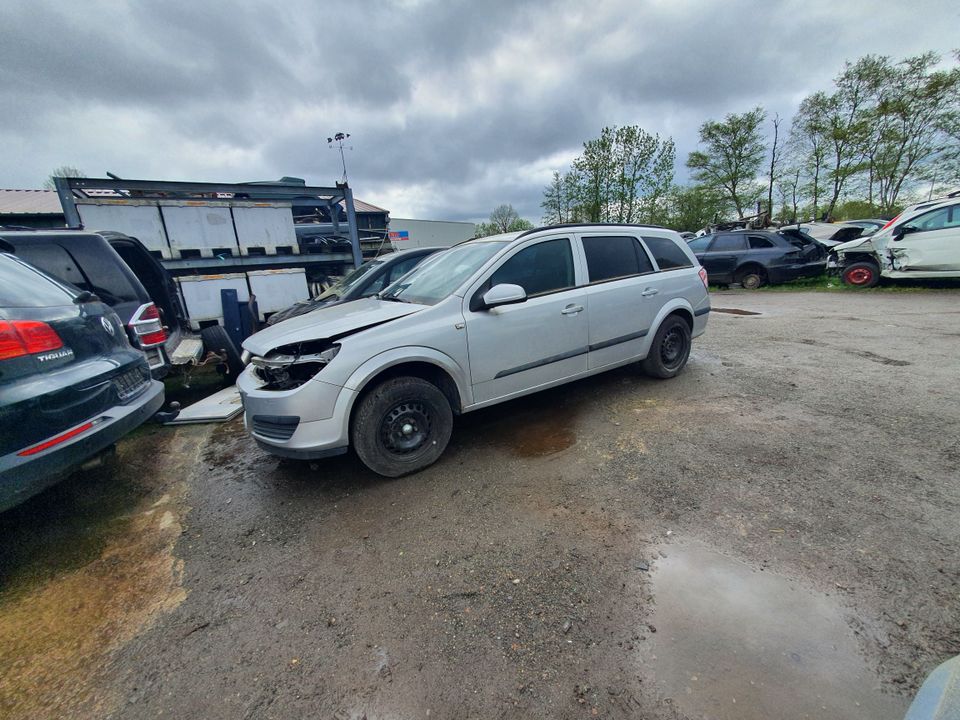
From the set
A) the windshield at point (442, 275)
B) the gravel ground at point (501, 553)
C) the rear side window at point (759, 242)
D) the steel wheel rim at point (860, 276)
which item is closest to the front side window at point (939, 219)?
the steel wheel rim at point (860, 276)

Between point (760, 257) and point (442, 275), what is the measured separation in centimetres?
1107

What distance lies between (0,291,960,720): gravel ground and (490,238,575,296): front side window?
1209mm

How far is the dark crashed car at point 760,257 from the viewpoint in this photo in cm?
1066

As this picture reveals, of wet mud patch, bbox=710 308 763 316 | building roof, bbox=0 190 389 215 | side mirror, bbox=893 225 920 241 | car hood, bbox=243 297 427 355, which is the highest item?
building roof, bbox=0 190 389 215

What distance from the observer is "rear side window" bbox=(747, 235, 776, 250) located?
10.9m

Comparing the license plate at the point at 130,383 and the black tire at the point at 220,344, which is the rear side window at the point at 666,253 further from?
the black tire at the point at 220,344

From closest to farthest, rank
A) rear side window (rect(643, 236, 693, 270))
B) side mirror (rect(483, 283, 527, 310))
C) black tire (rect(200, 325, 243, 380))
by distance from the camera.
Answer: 1. side mirror (rect(483, 283, 527, 310))
2. rear side window (rect(643, 236, 693, 270))
3. black tire (rect(200, 325, 243, 380))

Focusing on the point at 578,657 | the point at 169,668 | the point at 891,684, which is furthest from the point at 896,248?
the point at 169,668

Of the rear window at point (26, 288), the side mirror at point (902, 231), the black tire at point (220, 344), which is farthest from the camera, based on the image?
the side mirror at point (902, 231)

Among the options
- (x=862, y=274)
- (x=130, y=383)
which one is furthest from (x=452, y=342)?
(x=862, y=274)

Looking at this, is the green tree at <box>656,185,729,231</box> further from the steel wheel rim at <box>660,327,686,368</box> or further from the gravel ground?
the gravel ground

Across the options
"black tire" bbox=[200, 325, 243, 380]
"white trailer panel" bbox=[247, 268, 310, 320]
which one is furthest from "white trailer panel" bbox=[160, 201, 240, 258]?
"black tire" bbox=[200, 325, 243, 380]

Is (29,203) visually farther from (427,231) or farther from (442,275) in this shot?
(442,275)

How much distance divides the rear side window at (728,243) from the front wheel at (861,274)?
2399 mm
